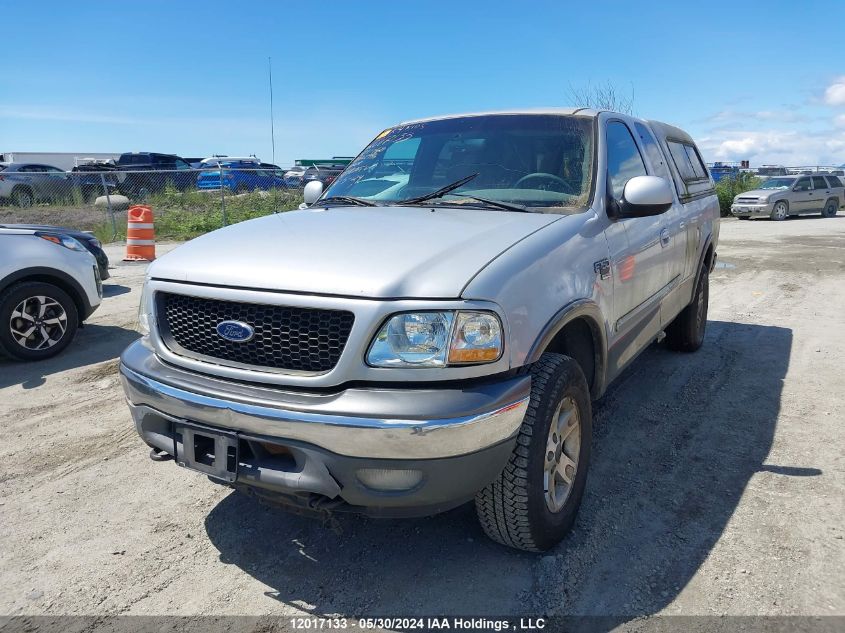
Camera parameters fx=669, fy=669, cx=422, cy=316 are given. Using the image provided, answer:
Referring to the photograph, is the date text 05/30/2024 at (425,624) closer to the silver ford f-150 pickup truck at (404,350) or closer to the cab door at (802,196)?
the silver ford f-150 pickup truck at (404,350)

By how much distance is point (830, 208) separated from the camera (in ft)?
82.3

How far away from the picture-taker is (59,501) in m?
3.45

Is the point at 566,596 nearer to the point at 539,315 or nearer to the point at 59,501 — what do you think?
the point at 539,315

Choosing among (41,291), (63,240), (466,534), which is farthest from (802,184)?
(466,534)

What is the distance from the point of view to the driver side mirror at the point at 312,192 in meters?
4.43

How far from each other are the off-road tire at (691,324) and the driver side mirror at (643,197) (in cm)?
242

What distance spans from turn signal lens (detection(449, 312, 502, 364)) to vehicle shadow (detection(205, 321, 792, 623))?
0.81 meters

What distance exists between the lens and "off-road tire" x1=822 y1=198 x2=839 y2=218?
81.9 feet

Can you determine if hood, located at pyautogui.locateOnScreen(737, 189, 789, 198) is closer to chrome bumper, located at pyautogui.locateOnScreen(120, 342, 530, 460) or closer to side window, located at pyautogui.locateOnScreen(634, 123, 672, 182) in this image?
side window, located at pyautogui.locateOnScreen(634, 123, 672, 182)

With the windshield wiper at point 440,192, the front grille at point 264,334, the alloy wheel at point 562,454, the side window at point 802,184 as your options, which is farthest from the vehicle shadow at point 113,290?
the side window at point 802,184

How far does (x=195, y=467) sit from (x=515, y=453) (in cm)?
126

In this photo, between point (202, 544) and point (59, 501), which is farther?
point (59, 501)

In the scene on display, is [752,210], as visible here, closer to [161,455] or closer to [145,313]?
[145,313]

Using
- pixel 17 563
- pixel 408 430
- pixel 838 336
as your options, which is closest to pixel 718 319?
pixel 838 336
